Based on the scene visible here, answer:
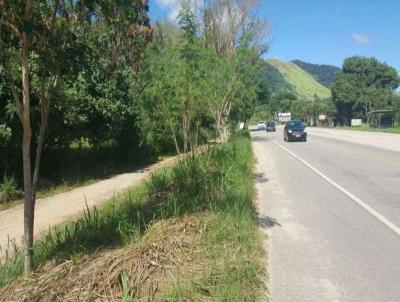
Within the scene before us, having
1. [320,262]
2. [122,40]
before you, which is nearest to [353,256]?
[320,262]

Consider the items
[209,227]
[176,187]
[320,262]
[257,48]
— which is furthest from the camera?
[257,48]

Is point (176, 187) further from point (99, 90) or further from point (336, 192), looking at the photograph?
point (99, 90)

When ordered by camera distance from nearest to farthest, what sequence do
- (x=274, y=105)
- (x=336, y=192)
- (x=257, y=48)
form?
1. (x=336, y=192)
2. (x=257, y=48)
3. (x=274, y=105)

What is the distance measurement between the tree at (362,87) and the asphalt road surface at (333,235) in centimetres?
8805

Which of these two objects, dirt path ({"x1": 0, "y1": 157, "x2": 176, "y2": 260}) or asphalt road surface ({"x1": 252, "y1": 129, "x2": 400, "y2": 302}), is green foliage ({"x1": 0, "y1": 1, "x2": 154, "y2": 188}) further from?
asphalt road surface ({"x1": 252, "y1": 129, "x2": 400, "y2": 302})

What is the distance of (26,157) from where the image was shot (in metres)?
5.88

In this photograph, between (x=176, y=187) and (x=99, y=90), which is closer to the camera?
(x=176, y=187)

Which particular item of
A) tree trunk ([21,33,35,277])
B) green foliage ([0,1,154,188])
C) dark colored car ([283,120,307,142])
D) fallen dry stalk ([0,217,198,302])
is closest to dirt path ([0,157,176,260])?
green foliage ([0,1,154,188])

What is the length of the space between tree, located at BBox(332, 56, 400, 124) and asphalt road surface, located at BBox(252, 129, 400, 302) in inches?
3467

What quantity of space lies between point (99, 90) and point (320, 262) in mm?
13104

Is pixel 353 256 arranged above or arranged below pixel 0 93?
below

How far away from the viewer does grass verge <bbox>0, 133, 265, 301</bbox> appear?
5.25 m

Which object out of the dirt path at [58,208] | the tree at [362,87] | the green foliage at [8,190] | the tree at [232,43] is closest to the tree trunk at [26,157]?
the dirt path at [58,208]

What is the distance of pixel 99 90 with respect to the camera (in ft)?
59.8
